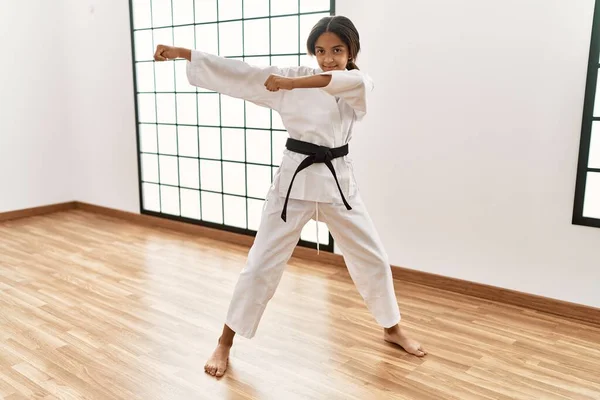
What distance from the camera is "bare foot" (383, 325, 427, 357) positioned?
2306 millimetres

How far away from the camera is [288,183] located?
2117mm

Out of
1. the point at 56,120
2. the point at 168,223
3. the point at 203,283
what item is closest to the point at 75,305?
the point at 203,283

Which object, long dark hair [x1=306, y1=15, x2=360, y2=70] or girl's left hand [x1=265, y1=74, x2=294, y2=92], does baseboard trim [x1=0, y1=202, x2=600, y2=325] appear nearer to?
long dark hair [x1=306, y1=15, x2=360, y2=70]

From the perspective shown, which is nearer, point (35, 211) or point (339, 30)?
point (339, 30)

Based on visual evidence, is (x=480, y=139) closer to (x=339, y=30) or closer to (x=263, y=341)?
(x=339, y=30)

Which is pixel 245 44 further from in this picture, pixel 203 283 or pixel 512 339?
pixel 512 339

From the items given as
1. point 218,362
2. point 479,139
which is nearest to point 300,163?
point 218,362

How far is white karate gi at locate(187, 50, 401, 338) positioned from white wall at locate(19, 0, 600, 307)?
38.3 inches

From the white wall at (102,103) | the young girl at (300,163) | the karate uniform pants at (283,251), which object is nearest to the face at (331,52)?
the young girl at (300,163)

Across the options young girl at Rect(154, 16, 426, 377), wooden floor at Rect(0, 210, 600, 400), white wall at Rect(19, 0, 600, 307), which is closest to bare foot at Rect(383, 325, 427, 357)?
wooden floor at Rect(0, 210, 600, 400)

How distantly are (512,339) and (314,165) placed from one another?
1.16m

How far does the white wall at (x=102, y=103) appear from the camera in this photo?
466cm

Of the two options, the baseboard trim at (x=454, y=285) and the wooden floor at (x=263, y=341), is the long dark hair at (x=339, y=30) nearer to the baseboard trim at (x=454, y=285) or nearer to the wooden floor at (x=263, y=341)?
the wooden floor at (x=263, y=341)

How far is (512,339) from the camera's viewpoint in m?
2.46
